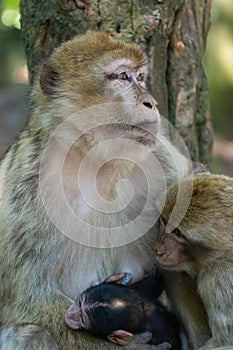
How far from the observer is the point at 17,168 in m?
4.47

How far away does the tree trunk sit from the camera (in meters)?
5.36

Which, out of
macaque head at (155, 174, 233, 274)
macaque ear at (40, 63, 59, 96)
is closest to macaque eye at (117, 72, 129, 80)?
macaque ear at (40, 63, 59, 96)

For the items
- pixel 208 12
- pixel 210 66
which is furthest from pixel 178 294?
pixel 210 66

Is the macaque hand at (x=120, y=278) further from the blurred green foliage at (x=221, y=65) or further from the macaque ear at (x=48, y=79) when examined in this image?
the blurred green foliage at (x=221, y=65)

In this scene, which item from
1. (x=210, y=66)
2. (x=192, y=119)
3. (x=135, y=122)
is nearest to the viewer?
(x=135, y=122)

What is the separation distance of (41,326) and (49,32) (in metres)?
2.05

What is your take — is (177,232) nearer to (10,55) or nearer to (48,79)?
(48,79)

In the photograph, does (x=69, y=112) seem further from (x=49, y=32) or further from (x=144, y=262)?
(x=49, y=32)

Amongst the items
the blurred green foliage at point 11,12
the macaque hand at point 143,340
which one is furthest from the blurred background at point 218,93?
the macaque hand at point 143,340

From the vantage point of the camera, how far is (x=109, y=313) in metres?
4.16

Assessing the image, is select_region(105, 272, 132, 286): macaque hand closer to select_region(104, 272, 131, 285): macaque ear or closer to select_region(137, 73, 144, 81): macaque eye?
select_region(104, 272, 131, 285): macaque ear

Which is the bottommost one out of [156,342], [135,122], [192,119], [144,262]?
[156,342]

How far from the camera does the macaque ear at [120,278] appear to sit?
4.34m

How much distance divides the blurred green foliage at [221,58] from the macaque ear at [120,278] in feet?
23.1
